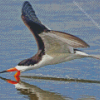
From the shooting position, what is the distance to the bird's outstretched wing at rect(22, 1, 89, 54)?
11430 millimetres

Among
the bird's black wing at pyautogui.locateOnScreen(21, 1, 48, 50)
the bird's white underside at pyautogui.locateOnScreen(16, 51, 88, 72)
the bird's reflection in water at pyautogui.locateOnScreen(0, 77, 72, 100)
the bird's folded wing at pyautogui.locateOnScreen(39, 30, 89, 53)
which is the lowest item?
the bird's reflection in water at pyautogui.locateOnScreen(0, 77, 72, 100)

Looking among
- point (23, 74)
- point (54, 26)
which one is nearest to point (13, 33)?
point (54, 26)

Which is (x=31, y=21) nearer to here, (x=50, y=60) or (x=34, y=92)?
(x=50, y=60)

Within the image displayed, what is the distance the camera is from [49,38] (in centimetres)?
1234

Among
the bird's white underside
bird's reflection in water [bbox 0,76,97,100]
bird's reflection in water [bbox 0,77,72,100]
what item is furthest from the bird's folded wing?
bird's reflection in water [bbox 0,77,72,100]

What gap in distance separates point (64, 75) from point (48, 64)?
659 millimetres

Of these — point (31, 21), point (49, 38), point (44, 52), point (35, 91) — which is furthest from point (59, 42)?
point (35, 91)

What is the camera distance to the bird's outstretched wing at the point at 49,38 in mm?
11430

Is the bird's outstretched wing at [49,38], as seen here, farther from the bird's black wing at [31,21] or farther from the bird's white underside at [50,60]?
the bird's white underside at [50,60]

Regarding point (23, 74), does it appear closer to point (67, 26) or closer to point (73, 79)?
point (73, 79)

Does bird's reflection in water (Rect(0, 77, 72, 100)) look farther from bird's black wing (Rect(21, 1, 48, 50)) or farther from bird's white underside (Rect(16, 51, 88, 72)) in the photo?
bird's black wing (Rect(21, 1, 48, 50))

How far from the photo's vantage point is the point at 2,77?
43.9 feet

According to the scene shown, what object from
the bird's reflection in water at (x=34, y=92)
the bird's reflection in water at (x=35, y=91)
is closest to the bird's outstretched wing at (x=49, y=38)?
the bird's reflection in water at (x=35, y=91)

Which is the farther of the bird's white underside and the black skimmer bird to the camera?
the bird's white underside
